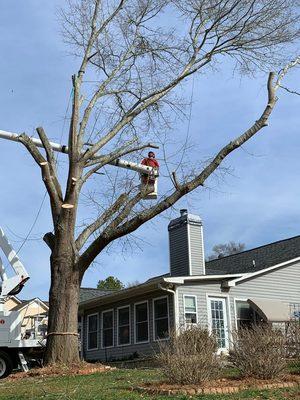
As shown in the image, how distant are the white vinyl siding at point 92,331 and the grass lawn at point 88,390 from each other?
11.5 meters

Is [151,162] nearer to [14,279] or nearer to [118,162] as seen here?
[118,162]

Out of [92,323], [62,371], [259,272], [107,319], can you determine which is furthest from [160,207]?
[92,323]

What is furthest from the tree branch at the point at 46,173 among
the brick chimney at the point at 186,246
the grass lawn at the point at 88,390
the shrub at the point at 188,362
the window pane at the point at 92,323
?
the window pane at the point at 92,323

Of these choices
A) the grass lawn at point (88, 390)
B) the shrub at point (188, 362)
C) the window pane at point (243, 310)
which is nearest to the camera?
the grass lawn at point (88, 390)

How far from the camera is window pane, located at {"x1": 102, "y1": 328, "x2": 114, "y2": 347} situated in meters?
21.9

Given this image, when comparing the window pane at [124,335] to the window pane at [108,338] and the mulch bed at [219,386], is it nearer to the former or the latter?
the window pane at [108,338]

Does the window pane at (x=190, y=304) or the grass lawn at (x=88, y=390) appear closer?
the grass lawn at (x=88, y=390)

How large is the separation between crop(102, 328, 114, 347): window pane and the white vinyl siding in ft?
2.09

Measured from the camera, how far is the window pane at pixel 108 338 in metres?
21.9

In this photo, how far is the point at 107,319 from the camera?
73.7ft

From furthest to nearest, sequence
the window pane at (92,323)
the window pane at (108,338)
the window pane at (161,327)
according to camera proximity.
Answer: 1. the window pane at (92,323)
2. the window pane at (108,338)
3. the window pane at (161,327)

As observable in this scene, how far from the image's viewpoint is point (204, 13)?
1512cm

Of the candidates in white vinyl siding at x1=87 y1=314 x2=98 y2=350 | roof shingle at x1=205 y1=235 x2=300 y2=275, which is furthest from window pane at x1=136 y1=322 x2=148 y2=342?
roof shingle at x1=205 y1=235 x2=300 y2=275

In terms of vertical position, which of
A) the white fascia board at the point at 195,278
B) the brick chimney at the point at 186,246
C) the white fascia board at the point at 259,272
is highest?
the brick chimney at the point at 186,246
